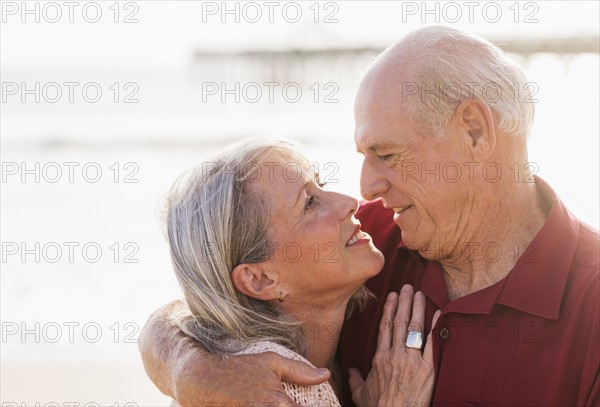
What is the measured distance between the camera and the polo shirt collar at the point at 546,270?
102 inches

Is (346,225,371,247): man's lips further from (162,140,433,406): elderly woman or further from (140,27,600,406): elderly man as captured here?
(140,27,600,406): elderly man

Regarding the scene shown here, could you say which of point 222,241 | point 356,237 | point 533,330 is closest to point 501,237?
point 533,330

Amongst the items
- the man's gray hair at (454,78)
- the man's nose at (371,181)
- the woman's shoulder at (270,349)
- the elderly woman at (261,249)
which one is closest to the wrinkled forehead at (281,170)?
the elderly woman at (261,249)

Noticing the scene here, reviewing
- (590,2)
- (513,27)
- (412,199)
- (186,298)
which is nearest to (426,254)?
(412,199)

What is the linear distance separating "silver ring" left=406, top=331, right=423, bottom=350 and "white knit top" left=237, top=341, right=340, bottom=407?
32 cm

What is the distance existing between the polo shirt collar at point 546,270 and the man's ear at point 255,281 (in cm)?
78

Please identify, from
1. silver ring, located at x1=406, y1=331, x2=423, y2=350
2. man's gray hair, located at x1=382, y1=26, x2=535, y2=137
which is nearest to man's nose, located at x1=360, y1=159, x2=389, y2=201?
man's gray hair, located at x1=382, y1=26, x2=535, y2=137

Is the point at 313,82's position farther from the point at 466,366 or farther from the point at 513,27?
the point at 466,366

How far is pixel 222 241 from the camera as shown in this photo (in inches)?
Answer: 109

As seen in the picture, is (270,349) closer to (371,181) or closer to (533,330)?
(371,181)

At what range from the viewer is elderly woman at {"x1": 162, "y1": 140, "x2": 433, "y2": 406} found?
278 centimetres

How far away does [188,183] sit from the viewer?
286 centimetres

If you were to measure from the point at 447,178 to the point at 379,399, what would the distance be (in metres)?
0.79

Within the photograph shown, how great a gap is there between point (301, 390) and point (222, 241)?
56cm
